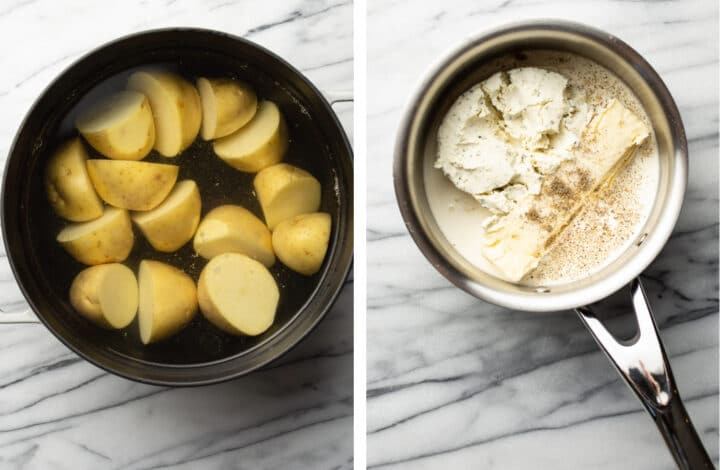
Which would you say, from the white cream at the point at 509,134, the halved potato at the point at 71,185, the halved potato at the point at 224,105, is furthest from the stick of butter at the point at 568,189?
the halved potato at the point at 71,185

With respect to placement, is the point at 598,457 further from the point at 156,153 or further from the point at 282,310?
the point at 156,153

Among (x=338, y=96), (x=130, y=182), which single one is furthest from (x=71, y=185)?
(x=338, y=96)

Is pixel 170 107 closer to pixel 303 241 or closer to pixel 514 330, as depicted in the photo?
pixel 303 241

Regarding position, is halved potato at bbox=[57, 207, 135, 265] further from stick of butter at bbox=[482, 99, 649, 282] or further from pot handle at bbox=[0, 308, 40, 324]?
stick of butter at bbox=[482, 99, 649, 282]

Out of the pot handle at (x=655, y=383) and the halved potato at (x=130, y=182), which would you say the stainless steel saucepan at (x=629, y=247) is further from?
the halved potato at (x=130, y=182)

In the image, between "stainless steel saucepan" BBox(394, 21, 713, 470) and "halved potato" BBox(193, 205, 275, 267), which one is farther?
"halved potato" BBox(193, 205, 275, 267)

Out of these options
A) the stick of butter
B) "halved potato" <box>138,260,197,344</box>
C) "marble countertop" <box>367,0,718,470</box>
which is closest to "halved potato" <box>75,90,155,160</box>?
"halved potato" <box>138,260,197,344</box>
